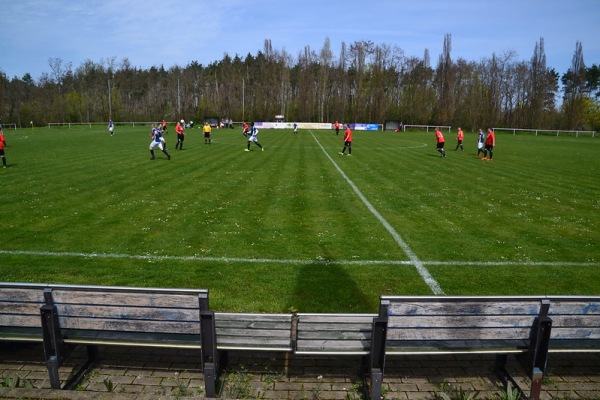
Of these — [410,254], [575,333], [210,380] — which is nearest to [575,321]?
[575,333]

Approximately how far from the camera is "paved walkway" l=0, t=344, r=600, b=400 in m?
4.12

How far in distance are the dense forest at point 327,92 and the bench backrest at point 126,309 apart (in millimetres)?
83299

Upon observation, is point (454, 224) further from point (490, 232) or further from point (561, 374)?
point (561, 374)

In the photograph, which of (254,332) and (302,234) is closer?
(254,332)

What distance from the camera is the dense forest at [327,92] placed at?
81938 mm

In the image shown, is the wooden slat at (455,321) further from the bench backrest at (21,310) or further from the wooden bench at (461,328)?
the bench backrest at (21,310)

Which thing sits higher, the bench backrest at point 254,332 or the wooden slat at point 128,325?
the wooden slat at point 128,325

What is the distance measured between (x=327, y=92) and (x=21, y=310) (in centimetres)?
10526

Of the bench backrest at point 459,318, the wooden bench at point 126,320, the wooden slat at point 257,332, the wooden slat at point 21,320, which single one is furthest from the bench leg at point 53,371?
the bench backrest at point 459,318

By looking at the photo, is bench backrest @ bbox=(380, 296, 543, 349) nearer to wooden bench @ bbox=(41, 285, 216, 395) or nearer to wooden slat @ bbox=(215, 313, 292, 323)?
wooden slat @ bbox=(215, 313, 292, 323)

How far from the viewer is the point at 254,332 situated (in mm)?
4328

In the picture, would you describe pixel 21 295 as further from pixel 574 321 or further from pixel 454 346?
pixel 574 321

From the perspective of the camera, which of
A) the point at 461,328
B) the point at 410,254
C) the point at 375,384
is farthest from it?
the point at 410,254

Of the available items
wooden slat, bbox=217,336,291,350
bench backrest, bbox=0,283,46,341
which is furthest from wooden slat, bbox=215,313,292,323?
bench backrest, bbox=0,283,46,341
